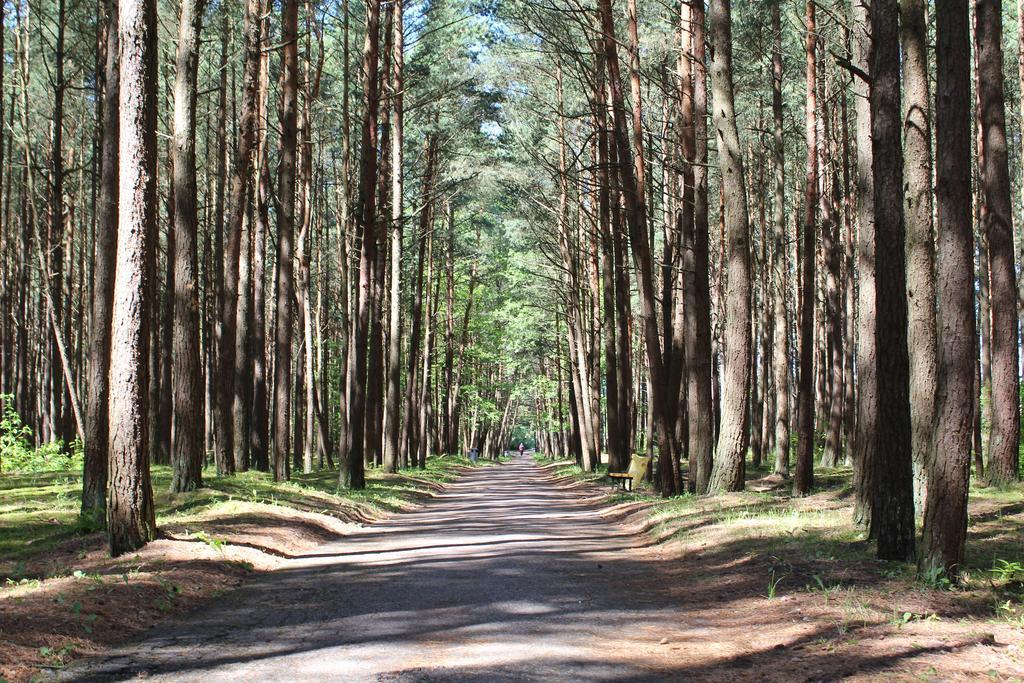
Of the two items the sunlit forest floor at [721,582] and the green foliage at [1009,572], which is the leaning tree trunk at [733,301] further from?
the green foliage at [1009,572]

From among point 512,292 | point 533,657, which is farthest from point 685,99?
point 512,292

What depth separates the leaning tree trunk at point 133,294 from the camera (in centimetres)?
929

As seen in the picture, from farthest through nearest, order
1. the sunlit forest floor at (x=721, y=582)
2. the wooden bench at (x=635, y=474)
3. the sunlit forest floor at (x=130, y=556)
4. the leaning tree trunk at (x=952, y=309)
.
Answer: the wooden bench at (x=635, y=474) < the leaning tree trunk at (x=952, y=309) < the sunlit forest floor at (x=130, y=556) < the sunlit forest floor at (x=721, y=582)

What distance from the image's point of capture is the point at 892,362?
8.96 metres

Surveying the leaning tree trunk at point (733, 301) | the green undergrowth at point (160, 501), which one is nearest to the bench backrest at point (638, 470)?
the green undergrowth at point (160, 501)

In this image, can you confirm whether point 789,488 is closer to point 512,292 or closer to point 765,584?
point 765,584

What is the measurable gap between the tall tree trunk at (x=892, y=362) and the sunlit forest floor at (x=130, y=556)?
6.28 m

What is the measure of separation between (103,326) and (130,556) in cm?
397

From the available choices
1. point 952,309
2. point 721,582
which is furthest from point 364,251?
point 952,309

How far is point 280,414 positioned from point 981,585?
637 inches

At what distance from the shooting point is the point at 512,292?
5012 centimetres

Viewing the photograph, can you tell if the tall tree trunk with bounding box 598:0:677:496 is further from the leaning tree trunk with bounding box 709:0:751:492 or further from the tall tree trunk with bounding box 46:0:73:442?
the tall tree trunk with bounding box 46:0:73:442

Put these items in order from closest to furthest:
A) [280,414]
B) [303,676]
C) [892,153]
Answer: [303,676] < [892,153] < [280,414]

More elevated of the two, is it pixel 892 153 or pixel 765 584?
pixel 892 153
